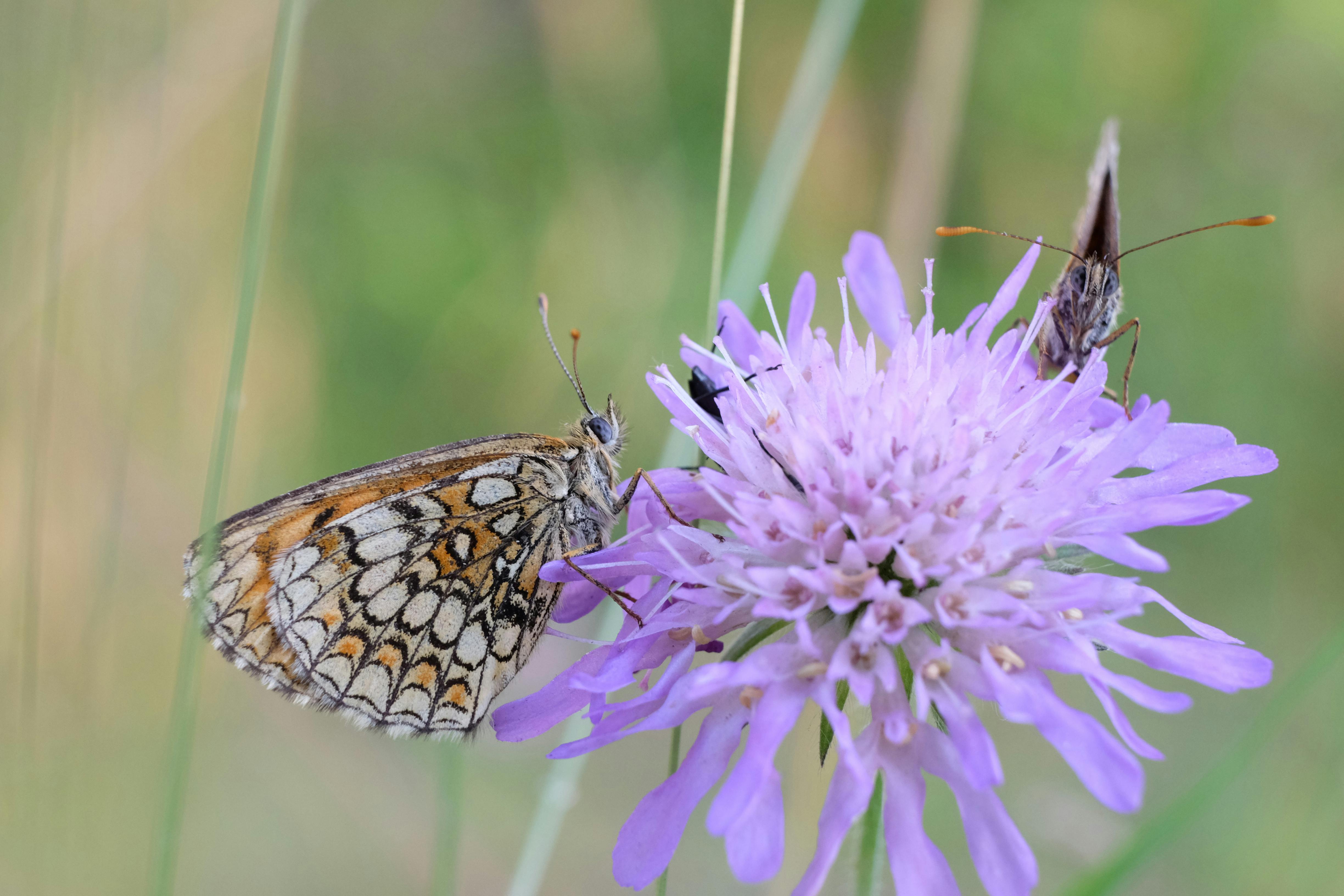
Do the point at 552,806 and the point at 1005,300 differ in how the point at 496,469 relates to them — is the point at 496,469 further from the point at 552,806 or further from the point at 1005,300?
the point at 1005,300

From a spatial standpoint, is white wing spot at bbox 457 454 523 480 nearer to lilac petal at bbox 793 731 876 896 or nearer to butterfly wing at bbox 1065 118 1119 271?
lilac petal at bbox 793 731 876 896

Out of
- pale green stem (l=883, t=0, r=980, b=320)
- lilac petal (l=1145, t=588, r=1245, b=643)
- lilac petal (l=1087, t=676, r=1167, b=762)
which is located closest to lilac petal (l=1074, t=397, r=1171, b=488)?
lilac petal (l=1145, t=588, r=1245, b=643)

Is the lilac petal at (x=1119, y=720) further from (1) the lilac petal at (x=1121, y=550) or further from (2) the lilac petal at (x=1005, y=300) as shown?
(2) the lilac petal at (x=1005, y=300)

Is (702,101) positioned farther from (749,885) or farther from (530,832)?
(530,832)

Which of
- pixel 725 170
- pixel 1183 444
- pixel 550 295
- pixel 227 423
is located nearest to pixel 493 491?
pixel 227 423

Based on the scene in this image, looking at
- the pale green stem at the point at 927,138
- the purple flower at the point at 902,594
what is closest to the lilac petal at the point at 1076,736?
the purple flower at the point at 902,594
